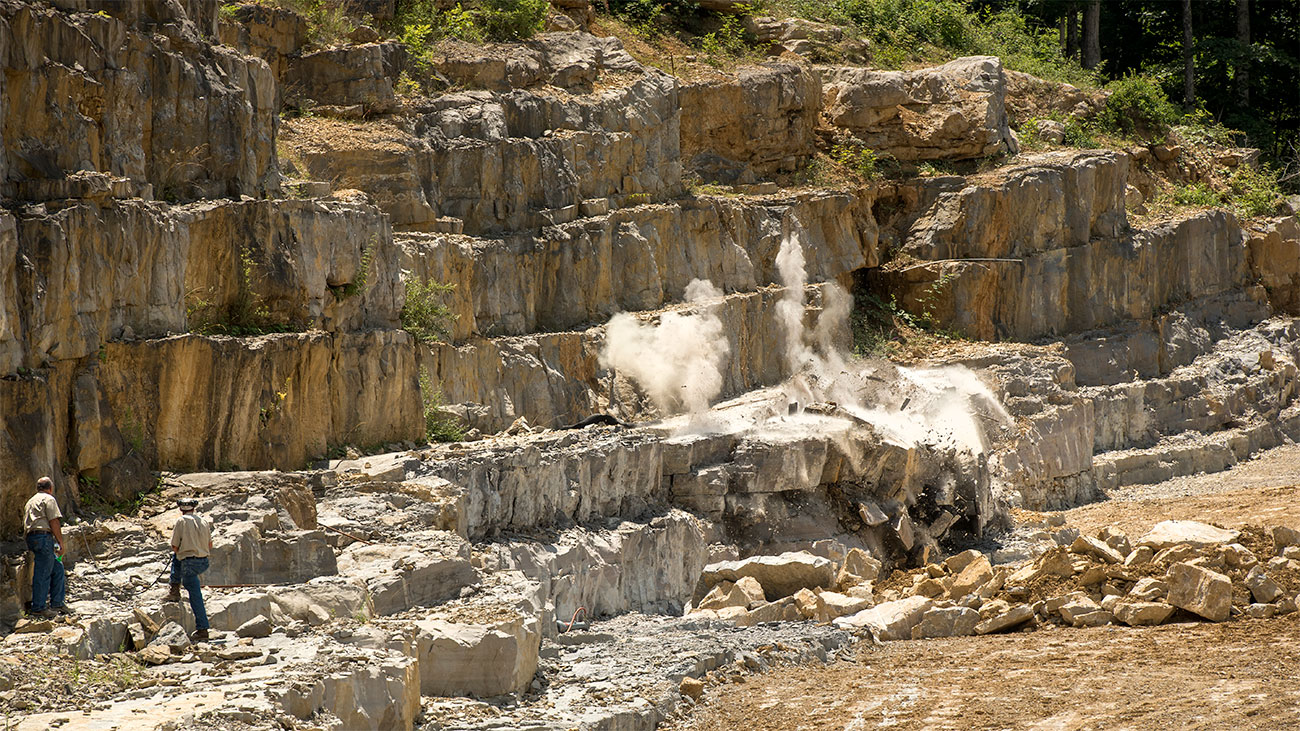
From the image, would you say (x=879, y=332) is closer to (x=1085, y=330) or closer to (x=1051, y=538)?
(x=1085, y=330)

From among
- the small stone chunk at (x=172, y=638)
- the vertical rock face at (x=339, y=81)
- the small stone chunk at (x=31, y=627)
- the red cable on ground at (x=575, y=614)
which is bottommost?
the red cable on ground at (x=575, y=614)

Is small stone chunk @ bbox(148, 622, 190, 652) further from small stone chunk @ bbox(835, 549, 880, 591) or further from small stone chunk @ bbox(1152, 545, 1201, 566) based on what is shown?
small stone chunk @ bbox(1152, 545, 1201, 566)

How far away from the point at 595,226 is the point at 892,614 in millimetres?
9716

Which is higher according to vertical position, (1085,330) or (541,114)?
(541,114)

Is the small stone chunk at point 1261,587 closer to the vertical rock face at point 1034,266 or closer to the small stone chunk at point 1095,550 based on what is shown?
the small stone chunk at point 1095,550

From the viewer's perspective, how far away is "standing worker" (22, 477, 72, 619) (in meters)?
11.6

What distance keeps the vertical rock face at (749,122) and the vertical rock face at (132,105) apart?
1492 cm

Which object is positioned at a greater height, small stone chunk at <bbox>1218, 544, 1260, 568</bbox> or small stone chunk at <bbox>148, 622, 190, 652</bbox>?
small stone chunk at <bbox>148, 622, 190, 652</bbox>

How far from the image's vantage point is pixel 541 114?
2534 cm

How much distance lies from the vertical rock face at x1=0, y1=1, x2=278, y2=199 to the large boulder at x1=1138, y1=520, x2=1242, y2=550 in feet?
39.8

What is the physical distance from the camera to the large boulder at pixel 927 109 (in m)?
33.6

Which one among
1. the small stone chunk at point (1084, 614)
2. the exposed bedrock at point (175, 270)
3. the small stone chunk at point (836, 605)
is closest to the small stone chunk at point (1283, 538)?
the small stone chunk at point (1084, 614)

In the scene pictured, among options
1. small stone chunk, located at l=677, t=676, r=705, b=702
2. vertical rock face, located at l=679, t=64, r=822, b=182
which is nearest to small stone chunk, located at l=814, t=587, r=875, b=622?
small stone chunk, located at l=677, t=676, r=705, b=702

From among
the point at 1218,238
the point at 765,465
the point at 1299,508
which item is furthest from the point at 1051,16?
the point at 765,465
